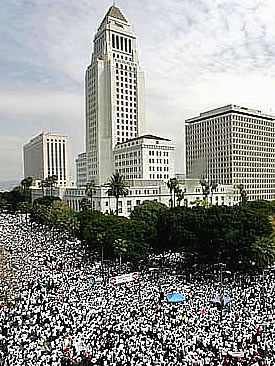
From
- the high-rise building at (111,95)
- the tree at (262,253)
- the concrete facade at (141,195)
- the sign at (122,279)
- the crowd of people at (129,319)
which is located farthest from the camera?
the high-rise building at (111,95)

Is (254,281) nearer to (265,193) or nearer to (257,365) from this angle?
(257,365)

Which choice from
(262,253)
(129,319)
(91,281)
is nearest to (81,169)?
(91,281)

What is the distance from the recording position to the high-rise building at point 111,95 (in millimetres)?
118812

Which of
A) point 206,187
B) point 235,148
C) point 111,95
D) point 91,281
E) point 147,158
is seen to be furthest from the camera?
point 235,148

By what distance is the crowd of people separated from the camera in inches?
773

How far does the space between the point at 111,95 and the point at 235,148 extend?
169 feet

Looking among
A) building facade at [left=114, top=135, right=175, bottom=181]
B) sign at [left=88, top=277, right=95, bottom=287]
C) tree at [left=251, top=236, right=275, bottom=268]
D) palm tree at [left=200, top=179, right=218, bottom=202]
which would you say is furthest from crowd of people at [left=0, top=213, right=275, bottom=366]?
building facade at [left=114, top=135, right=175, bottom=181]

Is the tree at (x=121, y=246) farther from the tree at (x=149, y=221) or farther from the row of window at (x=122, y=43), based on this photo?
the row of window at (x=122, y=43)

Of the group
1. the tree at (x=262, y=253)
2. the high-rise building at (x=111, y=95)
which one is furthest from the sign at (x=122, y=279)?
the high-rise building at (x=111, y=95)

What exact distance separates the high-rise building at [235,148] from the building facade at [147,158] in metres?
35.8

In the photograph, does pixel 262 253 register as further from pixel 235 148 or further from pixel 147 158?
pixel 235 148

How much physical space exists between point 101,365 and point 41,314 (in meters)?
8.80

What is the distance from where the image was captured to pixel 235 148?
142375mm

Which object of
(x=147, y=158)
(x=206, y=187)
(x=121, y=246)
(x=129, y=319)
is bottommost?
(x=129, y=319)
